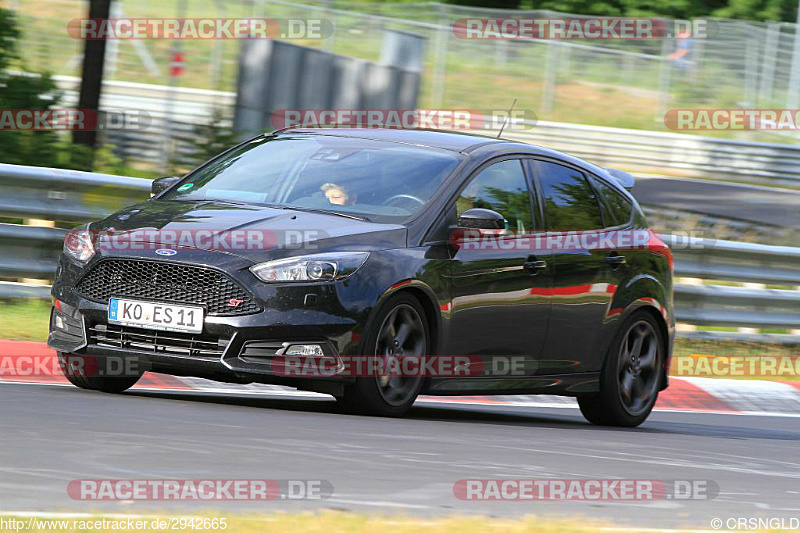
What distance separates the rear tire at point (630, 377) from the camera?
33.2 ft

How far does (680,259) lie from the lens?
559 inches

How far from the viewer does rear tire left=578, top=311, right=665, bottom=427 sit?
33.2ft

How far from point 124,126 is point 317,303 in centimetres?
1496

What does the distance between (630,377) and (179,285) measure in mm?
3562

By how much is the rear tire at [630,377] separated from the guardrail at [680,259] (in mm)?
3284

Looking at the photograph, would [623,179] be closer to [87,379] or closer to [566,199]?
[566,199]

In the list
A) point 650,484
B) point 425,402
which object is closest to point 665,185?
point 425,402

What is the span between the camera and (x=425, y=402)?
11.1 m

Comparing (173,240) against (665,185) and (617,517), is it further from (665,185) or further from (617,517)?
(665,185)
